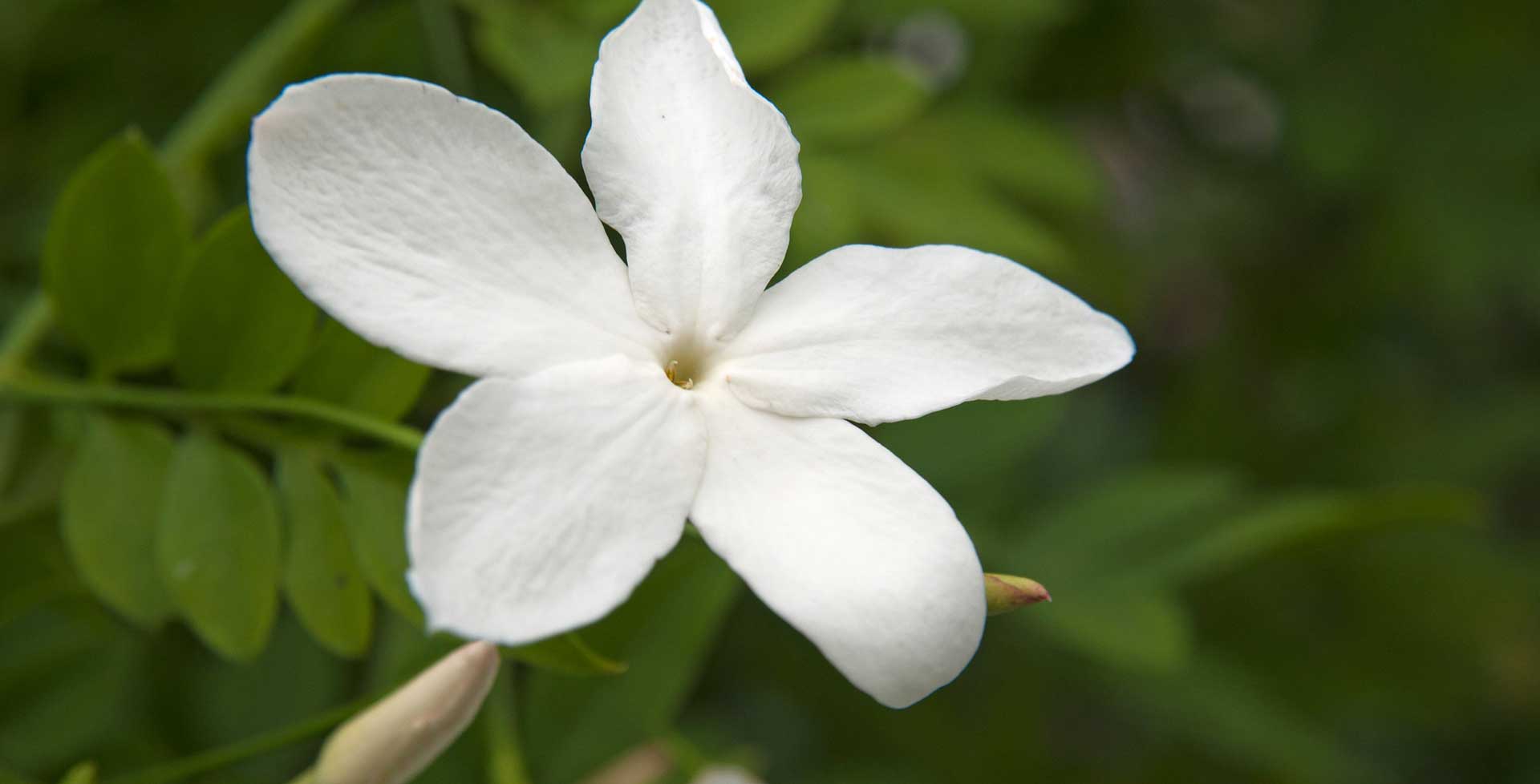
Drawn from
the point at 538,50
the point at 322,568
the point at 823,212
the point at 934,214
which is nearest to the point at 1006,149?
the point at 934,214

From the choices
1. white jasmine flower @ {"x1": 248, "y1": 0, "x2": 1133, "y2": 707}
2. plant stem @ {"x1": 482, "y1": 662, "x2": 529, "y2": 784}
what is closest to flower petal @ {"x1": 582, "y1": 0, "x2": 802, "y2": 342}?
white jasmine flower @ {"x1": 248, "y1": 0, "x2": 1133, "y2": 707}

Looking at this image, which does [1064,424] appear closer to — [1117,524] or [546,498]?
[1117,524]

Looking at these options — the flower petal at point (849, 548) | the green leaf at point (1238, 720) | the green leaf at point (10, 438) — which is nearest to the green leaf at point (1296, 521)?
the green leaf at point (1238, 720)

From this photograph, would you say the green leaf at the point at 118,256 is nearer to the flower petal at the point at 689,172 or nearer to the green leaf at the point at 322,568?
Answer: the green leaf at the point at 322,568

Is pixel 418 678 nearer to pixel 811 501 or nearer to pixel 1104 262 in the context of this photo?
pixel 811 501

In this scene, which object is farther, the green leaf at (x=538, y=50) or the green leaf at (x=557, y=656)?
the green leaf at (x=538, y=50)
